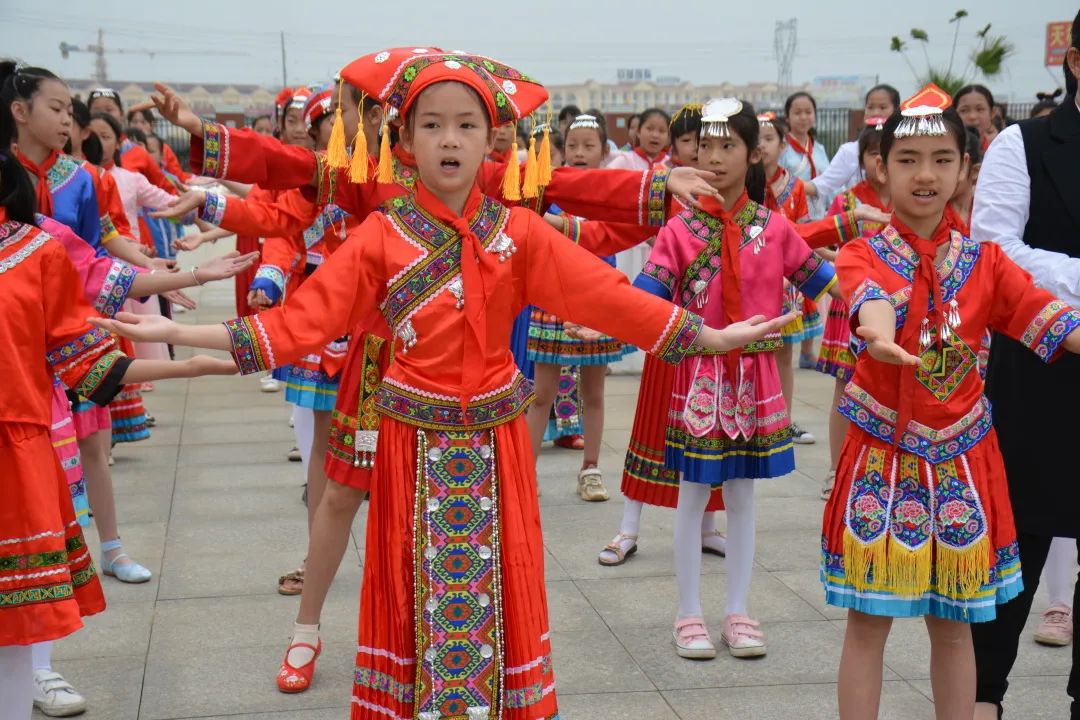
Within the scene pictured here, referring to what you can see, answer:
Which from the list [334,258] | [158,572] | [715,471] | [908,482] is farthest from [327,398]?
[908,482]

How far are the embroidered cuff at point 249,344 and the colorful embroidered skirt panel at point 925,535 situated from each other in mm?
1499

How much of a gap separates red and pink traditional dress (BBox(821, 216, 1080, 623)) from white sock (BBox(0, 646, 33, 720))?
206 cm

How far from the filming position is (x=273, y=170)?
3773 millimetres

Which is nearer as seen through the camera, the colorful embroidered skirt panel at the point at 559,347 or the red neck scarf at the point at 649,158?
the colorful embroidered skirt panel at the point at 559,347

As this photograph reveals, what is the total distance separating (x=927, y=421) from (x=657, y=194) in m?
1.09

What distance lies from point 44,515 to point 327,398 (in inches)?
71.5

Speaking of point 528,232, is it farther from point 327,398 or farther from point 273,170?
point 327,398

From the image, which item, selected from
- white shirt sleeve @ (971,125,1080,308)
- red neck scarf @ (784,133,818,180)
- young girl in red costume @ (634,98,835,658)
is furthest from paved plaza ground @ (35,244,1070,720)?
red neck scarf @ (784,133,818,180)

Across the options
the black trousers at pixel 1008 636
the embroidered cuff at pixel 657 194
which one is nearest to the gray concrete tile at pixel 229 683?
the embroidered cuff at pixel 657 194

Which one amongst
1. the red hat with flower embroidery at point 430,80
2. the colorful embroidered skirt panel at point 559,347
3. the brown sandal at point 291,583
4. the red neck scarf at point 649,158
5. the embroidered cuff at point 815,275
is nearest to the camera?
the red hat with flower embroidery at point 430,80

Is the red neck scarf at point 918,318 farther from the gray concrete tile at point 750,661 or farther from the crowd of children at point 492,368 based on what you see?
the gray concrete tile at point 750,661

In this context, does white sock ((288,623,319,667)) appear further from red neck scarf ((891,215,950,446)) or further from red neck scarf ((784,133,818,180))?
red neck scarf ((784,133,818,180))

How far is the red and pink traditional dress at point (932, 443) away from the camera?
121 inches

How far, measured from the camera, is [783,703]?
12.9 ft
